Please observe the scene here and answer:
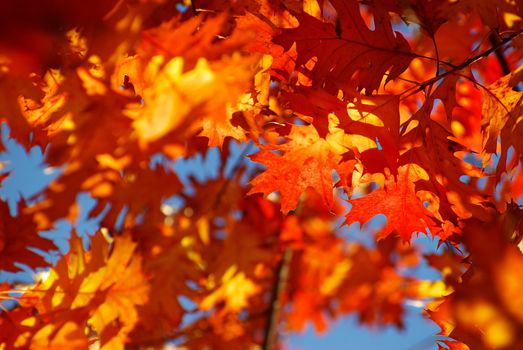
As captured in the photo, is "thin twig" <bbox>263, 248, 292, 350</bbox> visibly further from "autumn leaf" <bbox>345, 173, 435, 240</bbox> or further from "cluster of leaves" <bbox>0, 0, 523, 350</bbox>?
"autumn leaf" <bbox>345, 173, 435, 240</bbox>

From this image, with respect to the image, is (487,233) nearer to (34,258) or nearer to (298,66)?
(298,66)

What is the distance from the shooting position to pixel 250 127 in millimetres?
1476

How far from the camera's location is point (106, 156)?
0.83 metres

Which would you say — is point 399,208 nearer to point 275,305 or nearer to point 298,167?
point 298,167

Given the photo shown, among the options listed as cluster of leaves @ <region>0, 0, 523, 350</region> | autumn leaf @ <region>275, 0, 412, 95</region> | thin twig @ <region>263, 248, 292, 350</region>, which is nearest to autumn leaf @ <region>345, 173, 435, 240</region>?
cluster of leaves @ <region>0, 0, 523, 350</region>

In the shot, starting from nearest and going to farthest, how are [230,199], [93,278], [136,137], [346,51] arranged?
1. [136,137]
2. [346,51]
3. [93,278]
4. [230,199]

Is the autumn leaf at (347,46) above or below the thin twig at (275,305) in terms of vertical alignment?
above

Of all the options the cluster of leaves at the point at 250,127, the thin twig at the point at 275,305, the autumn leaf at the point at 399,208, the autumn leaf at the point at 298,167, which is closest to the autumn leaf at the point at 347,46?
the cluster of leaves at the point at 250,127

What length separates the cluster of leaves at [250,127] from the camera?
0.78 m

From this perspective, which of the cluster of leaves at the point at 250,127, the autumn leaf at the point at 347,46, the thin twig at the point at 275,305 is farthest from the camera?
the thin twig at the point at 275,305

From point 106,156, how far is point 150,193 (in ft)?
0.69

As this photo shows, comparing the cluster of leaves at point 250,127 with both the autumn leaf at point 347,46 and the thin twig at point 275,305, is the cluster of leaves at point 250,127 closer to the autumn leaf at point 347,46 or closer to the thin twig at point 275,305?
the autumn leaf at point 347,46

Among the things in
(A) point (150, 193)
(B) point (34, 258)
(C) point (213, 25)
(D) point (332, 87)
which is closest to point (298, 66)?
(D) point (332, 87)

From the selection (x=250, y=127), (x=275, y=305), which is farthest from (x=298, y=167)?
(x=275, y=305)
